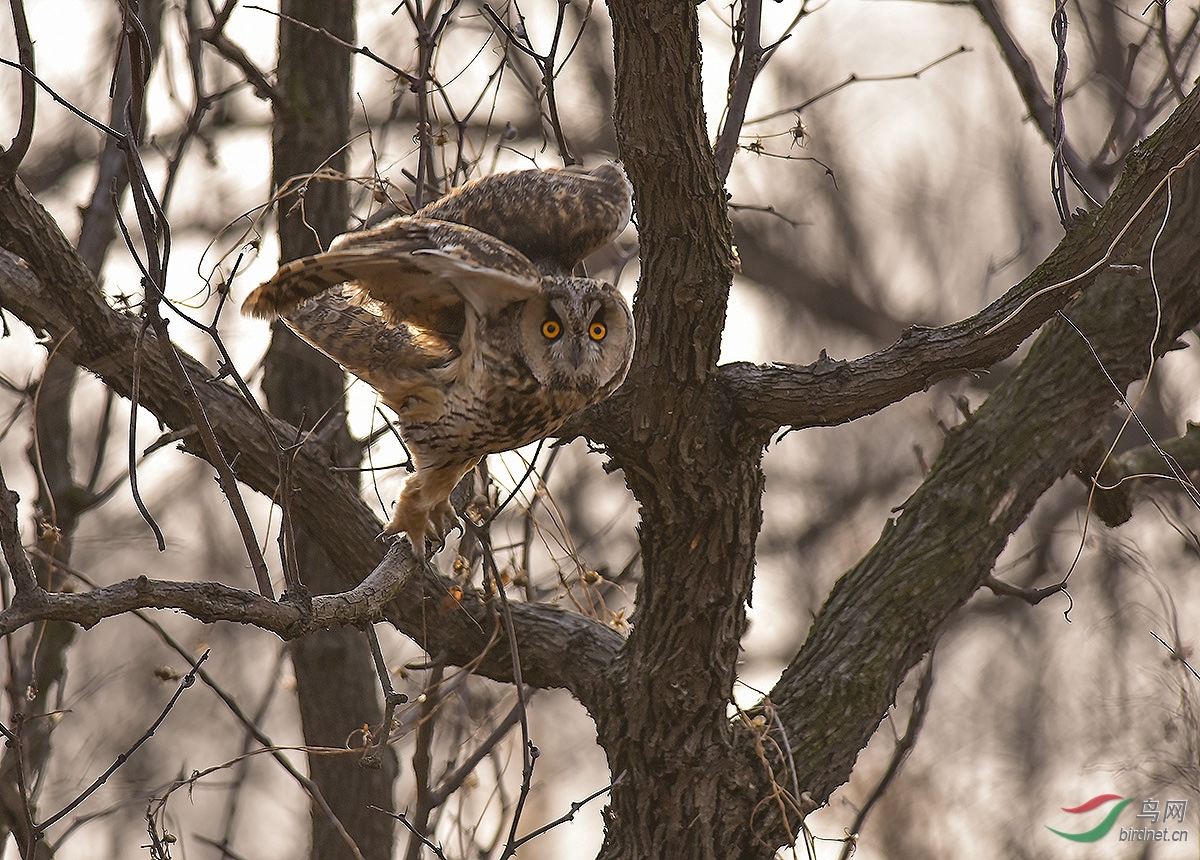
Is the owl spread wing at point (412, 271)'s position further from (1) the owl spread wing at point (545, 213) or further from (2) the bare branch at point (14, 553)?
(2) the bare branch at point (14, 553)

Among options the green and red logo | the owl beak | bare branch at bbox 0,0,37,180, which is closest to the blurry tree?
bare branch at bbox 0,0,37,180

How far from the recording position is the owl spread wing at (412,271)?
2.19 m

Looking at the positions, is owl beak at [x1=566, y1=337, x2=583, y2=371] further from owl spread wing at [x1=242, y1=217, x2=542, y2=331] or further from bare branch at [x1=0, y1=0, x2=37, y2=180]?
bare branch at [x1=0, y1=0, x2=37, y2=180]

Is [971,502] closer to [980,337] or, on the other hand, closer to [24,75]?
[980,337]

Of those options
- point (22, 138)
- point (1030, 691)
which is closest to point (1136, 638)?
point (1030, 691)

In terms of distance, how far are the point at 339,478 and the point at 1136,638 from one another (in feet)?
24.3

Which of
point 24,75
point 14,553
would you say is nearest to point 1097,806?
point 14,553

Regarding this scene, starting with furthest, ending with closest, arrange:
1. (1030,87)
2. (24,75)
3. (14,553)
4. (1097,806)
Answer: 1. (1097,806)
2. (1030,87)
3. (24,75)
4. (14,553)

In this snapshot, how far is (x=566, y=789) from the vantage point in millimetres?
10633

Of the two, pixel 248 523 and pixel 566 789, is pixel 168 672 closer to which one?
pixel 248 523

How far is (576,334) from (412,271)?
1.24 ft

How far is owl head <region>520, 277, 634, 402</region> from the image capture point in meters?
2.47

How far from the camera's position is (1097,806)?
631 centimetres

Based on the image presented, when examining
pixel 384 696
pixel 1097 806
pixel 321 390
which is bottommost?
pixel 384 696
